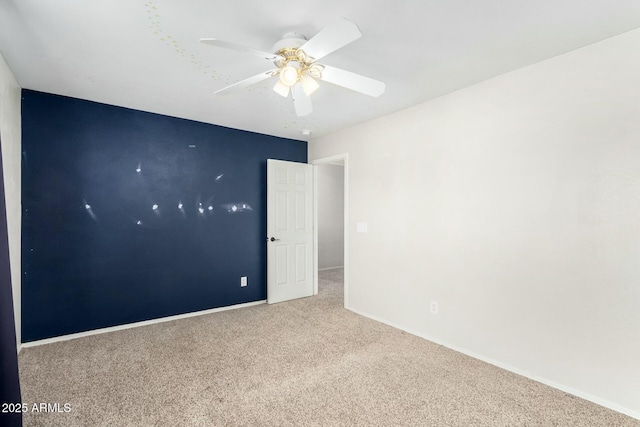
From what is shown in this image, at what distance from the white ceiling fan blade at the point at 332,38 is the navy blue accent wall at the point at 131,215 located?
2598 millimetres

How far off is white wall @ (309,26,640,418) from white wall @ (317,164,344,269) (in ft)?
10.8

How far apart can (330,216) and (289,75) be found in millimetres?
5080

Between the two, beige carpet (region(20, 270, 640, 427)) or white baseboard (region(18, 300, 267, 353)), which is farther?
white baseboard (region(18, 300, 267, 353))

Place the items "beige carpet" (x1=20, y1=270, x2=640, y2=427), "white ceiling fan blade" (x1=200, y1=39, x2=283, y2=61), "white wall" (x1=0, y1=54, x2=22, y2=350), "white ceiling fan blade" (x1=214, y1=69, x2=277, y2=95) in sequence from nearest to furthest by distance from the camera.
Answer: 1. "white ceiling fan blade" (x1=200, y1=39, x2=283, y2=61)
2. "beige carpet" (x1=20, y1=270, x2=640, y2=427)
3. "white ceiling fan blade" (x1=214, y1=69, x2=277, y2=95)
4. "white wall" (x1=0, y1=54, x2=22, y2=350)

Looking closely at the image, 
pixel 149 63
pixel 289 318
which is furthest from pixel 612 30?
pixel 289 318

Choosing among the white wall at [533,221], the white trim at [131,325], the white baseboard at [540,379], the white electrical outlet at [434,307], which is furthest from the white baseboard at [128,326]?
the white electrical outlet at [434,307]

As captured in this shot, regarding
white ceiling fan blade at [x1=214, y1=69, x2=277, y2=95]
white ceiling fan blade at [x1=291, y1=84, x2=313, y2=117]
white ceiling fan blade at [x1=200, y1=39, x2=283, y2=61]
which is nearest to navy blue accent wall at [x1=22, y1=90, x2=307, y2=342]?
white ceiling fan blade at [x1=214, y1=69, x2=277, y2=95]

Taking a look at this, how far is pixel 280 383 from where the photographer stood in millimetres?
2367

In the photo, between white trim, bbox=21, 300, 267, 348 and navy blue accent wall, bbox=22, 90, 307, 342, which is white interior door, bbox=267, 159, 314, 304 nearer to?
navy blue accent wall, bbox=22, 90, 307, 342

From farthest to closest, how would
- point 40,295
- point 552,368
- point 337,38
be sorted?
point 40,295 < point 552,368 < point 337,38

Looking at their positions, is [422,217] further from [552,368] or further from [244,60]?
[244,60]

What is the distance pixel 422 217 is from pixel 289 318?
1954 millimetres

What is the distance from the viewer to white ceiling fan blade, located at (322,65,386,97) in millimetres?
2021

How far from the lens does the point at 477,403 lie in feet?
6.96
